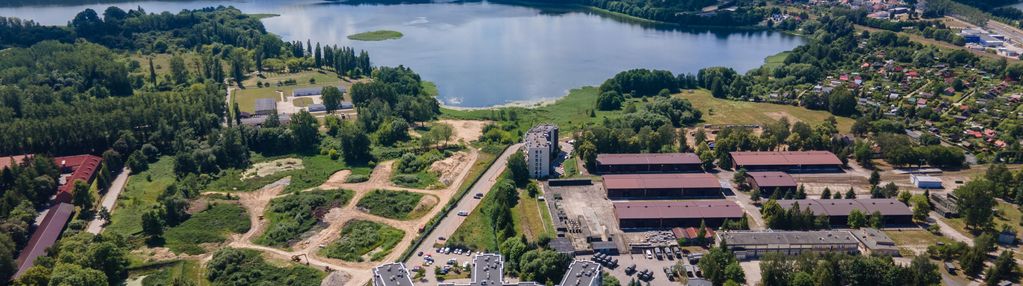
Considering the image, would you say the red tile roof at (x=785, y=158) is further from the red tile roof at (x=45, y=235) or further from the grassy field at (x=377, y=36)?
the grassy field at (x=377, y=36)

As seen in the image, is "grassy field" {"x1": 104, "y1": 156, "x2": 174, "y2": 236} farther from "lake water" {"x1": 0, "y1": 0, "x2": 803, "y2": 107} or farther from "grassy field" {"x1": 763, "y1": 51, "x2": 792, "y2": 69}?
"grassy field" {"x1": 763, "y1": 51, "x2": 792, "y2": 69}

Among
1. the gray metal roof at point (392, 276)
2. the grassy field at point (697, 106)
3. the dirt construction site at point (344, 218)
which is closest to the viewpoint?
the gray metal roof at point (392, 276)

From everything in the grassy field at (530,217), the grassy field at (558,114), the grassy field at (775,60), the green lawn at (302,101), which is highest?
the grassy field at (775,60)

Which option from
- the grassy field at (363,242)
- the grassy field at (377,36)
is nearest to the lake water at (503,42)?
the grassy field at (377,36)

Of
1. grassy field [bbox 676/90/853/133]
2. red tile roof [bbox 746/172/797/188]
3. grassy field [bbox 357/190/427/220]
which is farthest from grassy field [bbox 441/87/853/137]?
grassy field [bbox 357/190/427/220]

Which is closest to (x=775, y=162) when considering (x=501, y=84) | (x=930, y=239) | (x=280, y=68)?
(x=930, y=239)

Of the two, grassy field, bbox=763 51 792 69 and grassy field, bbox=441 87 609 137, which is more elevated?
grassy field, bbox=763 51 792 69

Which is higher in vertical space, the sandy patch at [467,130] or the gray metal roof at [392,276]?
the sandy patch at [467,130]
